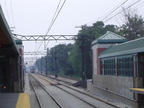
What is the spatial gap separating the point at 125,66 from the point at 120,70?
162cm

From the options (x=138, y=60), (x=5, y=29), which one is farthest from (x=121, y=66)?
(x=5, y=29)

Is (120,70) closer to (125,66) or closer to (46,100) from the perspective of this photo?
(125,66)

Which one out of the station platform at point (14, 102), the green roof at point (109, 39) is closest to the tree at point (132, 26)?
the green roof at point (109, 39)

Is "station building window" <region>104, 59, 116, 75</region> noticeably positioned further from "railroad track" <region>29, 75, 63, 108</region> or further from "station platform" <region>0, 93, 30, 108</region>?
"station platform" <region>0, 93, 30, 108</region>

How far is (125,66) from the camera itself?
24.2 meters

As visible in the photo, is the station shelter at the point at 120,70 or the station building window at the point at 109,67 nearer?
the station shelter at the point at 120,70

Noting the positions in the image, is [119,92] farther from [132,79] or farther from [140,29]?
[140,29]

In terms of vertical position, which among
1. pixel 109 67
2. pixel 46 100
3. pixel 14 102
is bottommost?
pixel 46 100

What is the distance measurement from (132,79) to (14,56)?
10.2 m

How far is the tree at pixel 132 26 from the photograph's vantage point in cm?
5494

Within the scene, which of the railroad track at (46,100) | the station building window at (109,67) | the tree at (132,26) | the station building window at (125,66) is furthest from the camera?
the tree at (132,26)

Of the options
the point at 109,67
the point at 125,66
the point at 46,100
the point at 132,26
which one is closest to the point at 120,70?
the point at 125,66

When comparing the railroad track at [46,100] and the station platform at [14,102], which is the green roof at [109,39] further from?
the station platform at [14,102]

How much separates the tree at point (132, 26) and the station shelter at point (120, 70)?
19.9 meters
